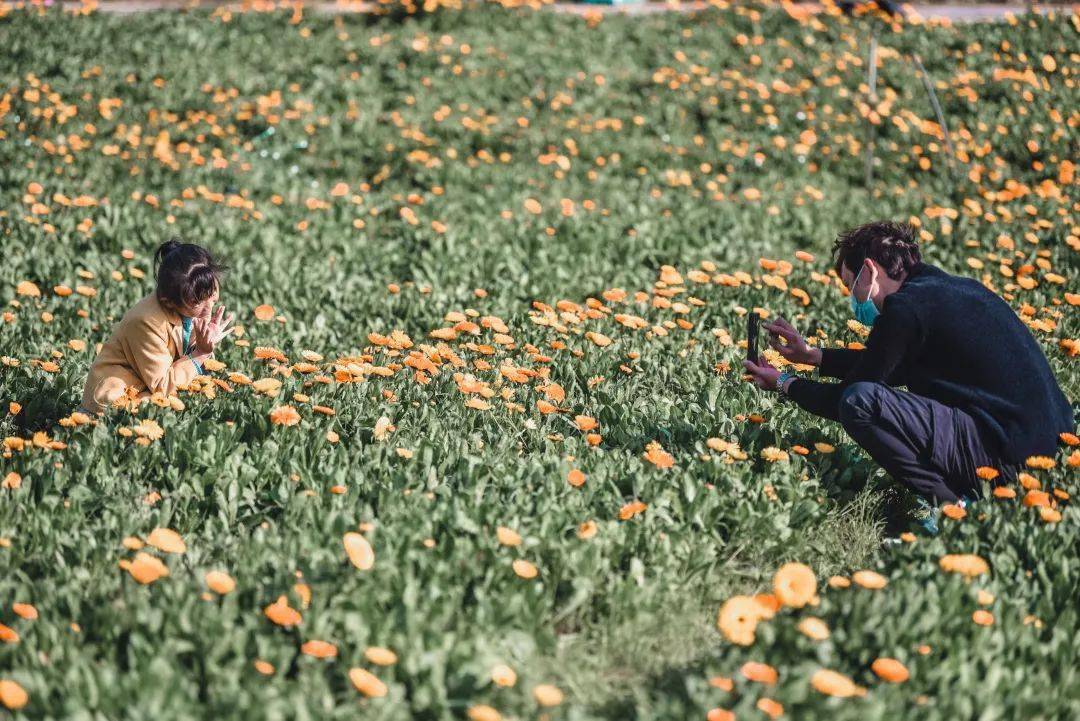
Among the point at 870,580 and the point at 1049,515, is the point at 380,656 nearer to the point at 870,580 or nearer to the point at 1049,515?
the point at 870,580

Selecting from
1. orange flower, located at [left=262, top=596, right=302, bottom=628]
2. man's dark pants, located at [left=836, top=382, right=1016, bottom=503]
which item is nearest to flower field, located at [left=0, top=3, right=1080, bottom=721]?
orange flower, located at [left=262, top=596, right=302, bottom=628]

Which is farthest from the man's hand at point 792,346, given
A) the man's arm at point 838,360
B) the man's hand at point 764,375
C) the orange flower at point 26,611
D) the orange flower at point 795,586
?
the orange flower at point 26,611

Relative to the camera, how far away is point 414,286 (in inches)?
234

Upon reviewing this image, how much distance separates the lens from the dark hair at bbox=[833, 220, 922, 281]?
3.72m

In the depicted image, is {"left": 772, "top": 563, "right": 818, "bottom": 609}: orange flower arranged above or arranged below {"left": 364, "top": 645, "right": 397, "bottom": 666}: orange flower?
below

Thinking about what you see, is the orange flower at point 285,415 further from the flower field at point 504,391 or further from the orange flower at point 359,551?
the orange flower at point 359,551

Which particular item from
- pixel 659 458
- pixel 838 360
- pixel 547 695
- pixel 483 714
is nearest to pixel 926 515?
pixel 838 360

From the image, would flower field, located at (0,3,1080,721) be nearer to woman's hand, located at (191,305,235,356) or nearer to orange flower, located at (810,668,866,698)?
orange flower, located at (810,668,866,698)

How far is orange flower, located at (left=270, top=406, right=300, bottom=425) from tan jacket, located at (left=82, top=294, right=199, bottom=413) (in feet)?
1.67

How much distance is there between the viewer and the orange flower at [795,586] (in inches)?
105

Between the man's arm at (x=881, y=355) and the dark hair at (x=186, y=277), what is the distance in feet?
7.54

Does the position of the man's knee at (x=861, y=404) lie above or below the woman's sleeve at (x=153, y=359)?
below

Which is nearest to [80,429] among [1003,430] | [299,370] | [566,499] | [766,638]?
[299,370]

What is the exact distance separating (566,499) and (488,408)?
82cm
